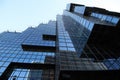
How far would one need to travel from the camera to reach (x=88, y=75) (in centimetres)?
1691

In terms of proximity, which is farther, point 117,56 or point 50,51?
point 50,51

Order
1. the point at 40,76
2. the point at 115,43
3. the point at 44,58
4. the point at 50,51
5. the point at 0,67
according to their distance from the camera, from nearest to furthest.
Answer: the point at 40,76 < the point at 0,67 < the point at 115,43 < the point at 44,58 < the point at 50,51

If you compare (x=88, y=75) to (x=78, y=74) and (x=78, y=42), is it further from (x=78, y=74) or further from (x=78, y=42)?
(x=78, y=42)

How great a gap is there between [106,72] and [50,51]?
2019 cm

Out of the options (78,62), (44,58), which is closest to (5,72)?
(44,58)

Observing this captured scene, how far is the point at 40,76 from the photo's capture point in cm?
2316

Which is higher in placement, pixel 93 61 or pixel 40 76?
pixel 93 61

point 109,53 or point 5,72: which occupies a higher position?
point 109,53

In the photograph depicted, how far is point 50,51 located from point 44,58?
202 inches

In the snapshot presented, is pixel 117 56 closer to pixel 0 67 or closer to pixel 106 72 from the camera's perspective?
pixel 106 72

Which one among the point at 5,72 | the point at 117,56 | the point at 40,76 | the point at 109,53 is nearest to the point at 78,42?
the point at 109,53

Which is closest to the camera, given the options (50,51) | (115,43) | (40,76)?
(40,76)

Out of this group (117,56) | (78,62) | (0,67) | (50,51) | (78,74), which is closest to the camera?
(78,74)

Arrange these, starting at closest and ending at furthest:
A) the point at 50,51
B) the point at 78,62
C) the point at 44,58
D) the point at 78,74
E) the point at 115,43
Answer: the point at 78,74 → the point at 78,62 → the point at 115,43 → the point at 44,58 → the point at 50,51
